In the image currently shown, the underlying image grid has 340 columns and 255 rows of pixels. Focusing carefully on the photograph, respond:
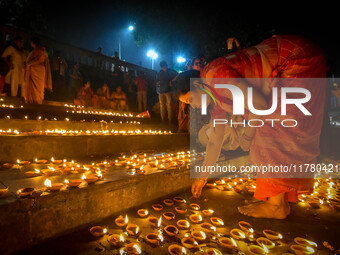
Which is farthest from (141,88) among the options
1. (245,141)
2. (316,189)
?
(316,189)

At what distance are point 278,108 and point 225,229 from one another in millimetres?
1409

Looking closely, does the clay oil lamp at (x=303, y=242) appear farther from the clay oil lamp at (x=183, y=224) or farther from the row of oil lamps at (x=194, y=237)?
the clay oil lamp at (x=183, y=224)

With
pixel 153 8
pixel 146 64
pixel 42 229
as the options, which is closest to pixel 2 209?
pixel 42 229

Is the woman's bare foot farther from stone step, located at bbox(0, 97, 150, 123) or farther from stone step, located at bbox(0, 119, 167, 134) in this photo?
stone step, located at bbox(0, 97, 150, 123)

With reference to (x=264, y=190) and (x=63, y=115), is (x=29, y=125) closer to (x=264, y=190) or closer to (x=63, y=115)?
(x=63, y=115)

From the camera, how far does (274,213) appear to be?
2.46 meters

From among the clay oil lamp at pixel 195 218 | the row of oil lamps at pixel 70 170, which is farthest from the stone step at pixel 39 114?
the clay oil lamp at pixel 195 218

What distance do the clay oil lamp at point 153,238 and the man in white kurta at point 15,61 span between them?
27.3ft

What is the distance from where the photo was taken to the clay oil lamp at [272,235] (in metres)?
2.04

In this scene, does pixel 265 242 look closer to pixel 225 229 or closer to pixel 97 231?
pixel 225 229

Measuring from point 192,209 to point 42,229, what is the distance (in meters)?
1.64

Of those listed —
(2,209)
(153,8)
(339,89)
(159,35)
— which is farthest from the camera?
(159,35)

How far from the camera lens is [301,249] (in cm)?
189

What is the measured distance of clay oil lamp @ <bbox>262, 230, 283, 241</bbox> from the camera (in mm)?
2043
